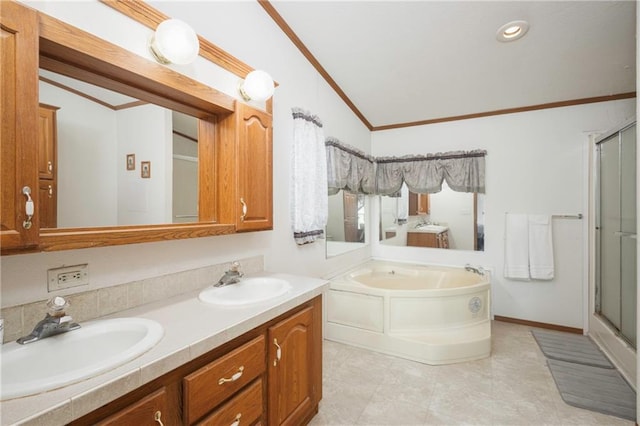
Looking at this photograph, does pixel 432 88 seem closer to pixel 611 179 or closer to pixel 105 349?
pixel 611 179

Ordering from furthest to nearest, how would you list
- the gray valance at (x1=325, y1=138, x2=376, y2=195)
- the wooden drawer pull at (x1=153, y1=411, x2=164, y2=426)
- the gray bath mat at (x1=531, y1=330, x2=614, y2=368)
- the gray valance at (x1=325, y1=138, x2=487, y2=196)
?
the gray valance at (x1=325, y1=138, x2=487, y2=196) → the gray valance at (x1=325, y1=138, x2=376, y2=195) → the gray bath mat at (x1=531, y1=330, x2=614, y2=368) → the wooden drawer pull at (x1=153, y1=411, x2=164, y2=426)

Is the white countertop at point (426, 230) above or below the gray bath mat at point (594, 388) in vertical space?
above

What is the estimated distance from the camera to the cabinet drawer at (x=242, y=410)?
1.14 m

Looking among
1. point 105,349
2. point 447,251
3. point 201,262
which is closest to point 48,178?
point 105,349

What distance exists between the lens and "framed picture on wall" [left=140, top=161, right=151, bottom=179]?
143cm

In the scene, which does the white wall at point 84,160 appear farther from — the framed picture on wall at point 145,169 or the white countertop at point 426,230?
the white countertop at point 426,230

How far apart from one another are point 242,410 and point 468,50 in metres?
2.97

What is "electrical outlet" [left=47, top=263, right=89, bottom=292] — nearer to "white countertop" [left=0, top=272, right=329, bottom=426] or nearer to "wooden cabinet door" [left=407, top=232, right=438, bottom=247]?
"white countertop" [left=0, top=272, right=329, bottom=426]

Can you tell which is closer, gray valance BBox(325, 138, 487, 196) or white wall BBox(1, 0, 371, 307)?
white wall BBox(1, 0, 371, 307)

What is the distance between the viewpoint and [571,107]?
3.13m

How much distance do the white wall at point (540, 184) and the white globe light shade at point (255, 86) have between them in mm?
2688

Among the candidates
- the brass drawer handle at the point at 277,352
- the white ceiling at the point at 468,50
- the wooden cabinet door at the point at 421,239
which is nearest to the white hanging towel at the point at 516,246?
the wooden cabinet door at the point at 421,239

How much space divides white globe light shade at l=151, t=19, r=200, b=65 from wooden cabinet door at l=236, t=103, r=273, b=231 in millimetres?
409

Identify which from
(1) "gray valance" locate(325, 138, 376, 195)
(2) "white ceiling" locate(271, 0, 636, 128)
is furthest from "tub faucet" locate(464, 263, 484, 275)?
(2) "white ceiling" locate(271, 0, 636, 128)
